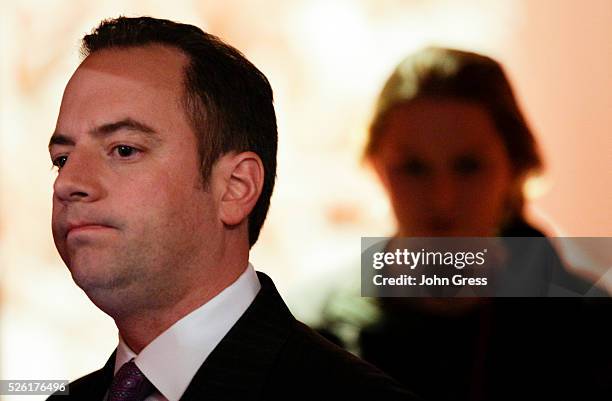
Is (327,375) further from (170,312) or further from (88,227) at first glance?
(88,227)

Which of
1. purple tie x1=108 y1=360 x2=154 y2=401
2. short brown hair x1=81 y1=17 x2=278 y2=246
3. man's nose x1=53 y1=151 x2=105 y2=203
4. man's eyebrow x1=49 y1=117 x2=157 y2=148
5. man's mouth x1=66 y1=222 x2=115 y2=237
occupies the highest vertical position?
short brown hair x1=81 y1=17 x2=278 y2=246

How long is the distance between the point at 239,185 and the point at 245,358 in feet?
0.76

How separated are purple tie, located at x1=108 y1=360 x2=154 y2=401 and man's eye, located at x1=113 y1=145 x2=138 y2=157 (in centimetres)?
26

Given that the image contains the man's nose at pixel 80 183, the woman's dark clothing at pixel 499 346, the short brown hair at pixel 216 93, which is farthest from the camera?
the woman's dark clothing at pixel 499 346

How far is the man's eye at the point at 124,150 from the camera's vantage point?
52.6 inches

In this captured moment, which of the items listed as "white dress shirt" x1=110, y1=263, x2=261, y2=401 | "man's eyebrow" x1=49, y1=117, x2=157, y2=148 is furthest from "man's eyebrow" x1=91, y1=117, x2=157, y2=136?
"white dress shirt" x1=110, y1=263, x2=261, y2=401

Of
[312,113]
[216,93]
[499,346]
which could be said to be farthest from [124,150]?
[499,346]

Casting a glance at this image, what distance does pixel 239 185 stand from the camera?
1436 millimetres

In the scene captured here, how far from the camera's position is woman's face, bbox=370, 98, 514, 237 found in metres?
1.79

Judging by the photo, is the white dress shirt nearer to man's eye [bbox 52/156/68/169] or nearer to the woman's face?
man's eye [bbox 52/156/68/169]

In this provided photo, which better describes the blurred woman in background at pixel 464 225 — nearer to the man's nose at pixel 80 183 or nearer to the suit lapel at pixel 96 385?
the suit lapel at pixel 96 385

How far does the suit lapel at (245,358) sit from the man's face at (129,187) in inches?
3.6

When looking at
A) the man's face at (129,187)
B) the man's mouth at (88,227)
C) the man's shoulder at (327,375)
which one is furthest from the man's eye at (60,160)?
the man's shoulder at (327,375)

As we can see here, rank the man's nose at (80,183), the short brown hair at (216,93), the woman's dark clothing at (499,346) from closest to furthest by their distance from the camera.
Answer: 1. the man's nose at (80,183)
2. the short brown hair at (216,93)
3. the woman's dark clothing at (499,346)
